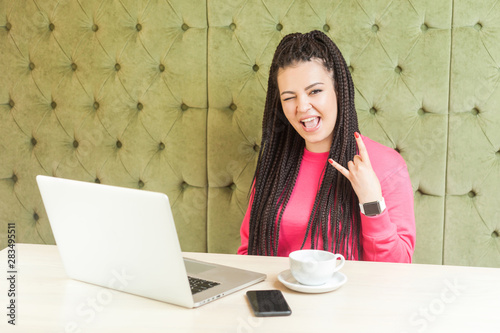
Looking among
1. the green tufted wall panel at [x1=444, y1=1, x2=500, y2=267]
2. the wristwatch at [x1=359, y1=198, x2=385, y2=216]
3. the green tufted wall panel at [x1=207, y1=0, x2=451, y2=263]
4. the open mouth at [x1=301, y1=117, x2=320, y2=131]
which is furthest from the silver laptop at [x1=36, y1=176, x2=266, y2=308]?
the green tufted wall panel at [x1=444, y1=1, x2=500, y2=267]

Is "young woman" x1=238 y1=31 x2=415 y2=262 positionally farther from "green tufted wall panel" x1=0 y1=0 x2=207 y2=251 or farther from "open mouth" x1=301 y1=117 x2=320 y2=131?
"green tufted wall panel" x1=0 y1=0 x2=207 y2=251

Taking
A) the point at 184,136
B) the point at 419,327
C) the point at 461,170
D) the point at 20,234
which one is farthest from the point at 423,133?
the point at 20,234

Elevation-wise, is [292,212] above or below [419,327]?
above

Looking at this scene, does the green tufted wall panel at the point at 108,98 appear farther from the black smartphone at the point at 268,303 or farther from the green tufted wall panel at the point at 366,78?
the black smartphone at the point at 268,303

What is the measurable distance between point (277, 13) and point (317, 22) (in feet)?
0.44

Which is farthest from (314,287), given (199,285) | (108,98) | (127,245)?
(108,98)

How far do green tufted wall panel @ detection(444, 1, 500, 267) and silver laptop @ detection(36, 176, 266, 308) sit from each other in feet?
2.95

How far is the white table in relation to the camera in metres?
0.75

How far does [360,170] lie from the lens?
3.99ft

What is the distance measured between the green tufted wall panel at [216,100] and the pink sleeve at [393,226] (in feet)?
0.92

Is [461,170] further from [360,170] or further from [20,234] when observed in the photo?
[20,234]

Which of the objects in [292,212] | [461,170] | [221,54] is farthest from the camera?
[221,54]

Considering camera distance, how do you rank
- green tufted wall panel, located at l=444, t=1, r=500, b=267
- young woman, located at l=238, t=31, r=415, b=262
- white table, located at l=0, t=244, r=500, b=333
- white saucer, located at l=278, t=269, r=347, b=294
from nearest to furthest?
white table, located at l=0, t=244, r=500, b=333 → white saucer, located at l=278, t=269, r=347, b=294 → young woman, located at l=238, t=31, r=415, b=262 → green tufted wall panel, located at l=444, t=1, r=500, b=267

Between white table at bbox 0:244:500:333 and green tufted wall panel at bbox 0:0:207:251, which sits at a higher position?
green tufted wall panel at bbox 0:0:207:251
